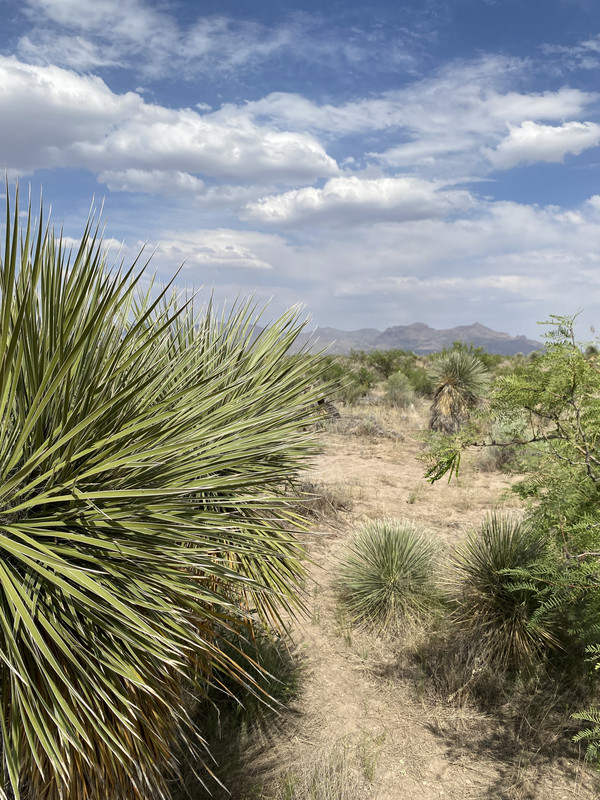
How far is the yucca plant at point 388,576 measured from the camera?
19.6ft

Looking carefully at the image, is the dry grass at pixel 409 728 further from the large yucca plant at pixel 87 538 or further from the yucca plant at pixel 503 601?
the large yucca plant at pixel 87 538

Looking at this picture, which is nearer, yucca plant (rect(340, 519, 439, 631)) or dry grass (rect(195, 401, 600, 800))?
dry grass (rect(195, 401, 600, 800))

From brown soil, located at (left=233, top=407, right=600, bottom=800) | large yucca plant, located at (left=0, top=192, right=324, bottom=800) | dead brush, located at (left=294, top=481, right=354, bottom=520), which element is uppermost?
large yucca plant, located at (left=0, top=192, right=324, bottom=800)

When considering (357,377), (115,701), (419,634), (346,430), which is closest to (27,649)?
(115,701)

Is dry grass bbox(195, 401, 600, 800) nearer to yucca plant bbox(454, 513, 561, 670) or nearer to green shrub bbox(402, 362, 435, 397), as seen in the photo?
yucca plant bbox(454, 513, 561, 670)

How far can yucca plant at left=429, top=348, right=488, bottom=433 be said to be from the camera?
48.1 feet

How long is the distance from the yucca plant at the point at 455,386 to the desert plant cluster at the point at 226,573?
25.6 feet

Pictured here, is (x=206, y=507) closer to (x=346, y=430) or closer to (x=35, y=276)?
(x=35, y=276)

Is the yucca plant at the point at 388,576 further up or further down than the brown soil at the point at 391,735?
further up

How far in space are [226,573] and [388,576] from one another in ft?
14.0

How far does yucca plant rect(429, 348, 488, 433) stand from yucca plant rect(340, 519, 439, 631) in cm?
853

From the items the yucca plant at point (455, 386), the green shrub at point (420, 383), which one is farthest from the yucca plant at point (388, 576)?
the green shrub at point (420, 383)

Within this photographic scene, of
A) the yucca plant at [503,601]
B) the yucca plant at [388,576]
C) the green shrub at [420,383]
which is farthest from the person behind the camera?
the green shrub at [420,383]

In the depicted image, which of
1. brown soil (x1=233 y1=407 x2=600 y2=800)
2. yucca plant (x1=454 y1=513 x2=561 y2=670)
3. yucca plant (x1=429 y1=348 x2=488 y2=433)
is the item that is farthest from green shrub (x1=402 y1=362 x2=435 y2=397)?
yucca plant (x1=454 y1=513 x2=561 y2=670)
